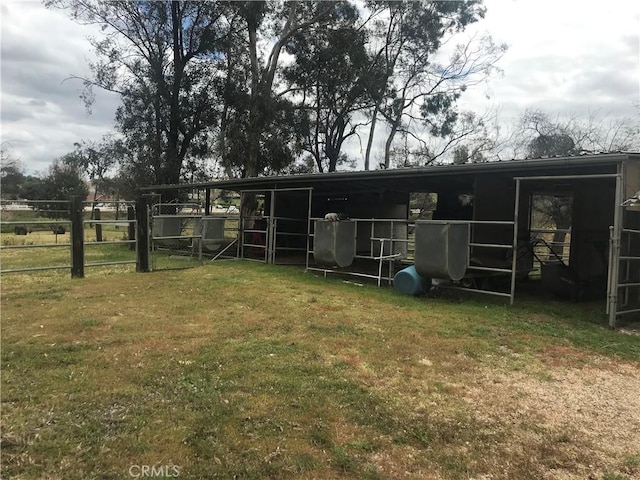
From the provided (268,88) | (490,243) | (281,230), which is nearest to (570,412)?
(490,243)

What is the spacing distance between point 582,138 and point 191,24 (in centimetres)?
2005

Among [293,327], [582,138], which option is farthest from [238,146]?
[582,138]

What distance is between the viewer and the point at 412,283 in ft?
28.8

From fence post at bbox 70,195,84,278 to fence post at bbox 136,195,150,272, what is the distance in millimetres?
1280

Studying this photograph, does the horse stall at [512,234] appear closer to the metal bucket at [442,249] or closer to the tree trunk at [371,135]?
the metal bucket at [442,249]

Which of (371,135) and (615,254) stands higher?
(371,135)

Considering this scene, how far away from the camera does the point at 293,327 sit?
602 centimetres

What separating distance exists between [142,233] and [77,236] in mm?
1495

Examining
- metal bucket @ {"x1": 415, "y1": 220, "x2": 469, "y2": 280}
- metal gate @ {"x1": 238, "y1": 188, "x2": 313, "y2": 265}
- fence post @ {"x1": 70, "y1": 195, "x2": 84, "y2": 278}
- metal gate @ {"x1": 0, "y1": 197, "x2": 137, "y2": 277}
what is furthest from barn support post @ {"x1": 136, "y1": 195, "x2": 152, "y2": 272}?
metal bucket @ {"x1": 415, "y1": 220, "x2": 469, "y2": 280}

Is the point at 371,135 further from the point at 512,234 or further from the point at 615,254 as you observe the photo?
the point at 615,254

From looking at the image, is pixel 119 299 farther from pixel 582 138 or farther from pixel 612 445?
pixel 582 138

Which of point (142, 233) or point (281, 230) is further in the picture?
point (281, 230)

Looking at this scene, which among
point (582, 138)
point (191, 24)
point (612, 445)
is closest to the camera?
point (612, 445)

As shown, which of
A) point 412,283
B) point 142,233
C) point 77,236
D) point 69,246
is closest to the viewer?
point 412,283
